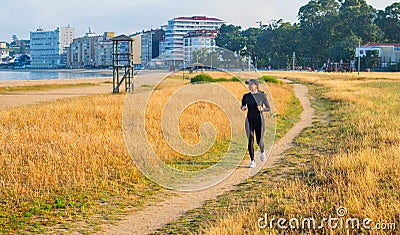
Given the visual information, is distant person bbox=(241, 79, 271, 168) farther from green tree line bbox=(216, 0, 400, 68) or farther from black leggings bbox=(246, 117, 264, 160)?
green tree line bbox=(216, 0, 400, 68)

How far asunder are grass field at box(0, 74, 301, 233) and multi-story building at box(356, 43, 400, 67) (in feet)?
293

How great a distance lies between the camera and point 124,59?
33562 millimetres

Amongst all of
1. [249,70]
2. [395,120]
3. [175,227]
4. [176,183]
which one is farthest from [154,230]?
[395,120]

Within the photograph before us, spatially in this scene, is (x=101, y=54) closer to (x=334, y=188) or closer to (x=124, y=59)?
(x=124, y=59)

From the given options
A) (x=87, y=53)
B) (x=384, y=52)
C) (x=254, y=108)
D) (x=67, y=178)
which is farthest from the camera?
(x=87, y=53)

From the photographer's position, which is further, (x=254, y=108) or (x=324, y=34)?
(x=324, y=34)

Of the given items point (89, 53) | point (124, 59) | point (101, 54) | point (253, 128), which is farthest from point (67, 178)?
point (89, 53)

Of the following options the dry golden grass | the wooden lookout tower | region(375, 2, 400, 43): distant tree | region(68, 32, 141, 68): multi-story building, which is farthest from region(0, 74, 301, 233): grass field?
region(68, 32, 141, 68): multi-story building

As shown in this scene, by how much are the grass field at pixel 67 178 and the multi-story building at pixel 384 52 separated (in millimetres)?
89335

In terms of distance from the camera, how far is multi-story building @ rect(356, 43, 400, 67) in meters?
94.9

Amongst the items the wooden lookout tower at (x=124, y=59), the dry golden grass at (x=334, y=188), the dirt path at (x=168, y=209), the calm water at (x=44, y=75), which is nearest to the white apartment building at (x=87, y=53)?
the calm water at (x=44, y=75)

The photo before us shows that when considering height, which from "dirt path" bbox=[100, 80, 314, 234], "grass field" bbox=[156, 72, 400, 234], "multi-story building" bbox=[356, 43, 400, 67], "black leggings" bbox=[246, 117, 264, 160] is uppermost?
"multi-story building" bbox=[356, 43, 400, 67]

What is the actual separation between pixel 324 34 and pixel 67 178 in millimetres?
103157

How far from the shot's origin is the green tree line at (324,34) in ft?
→ 342
